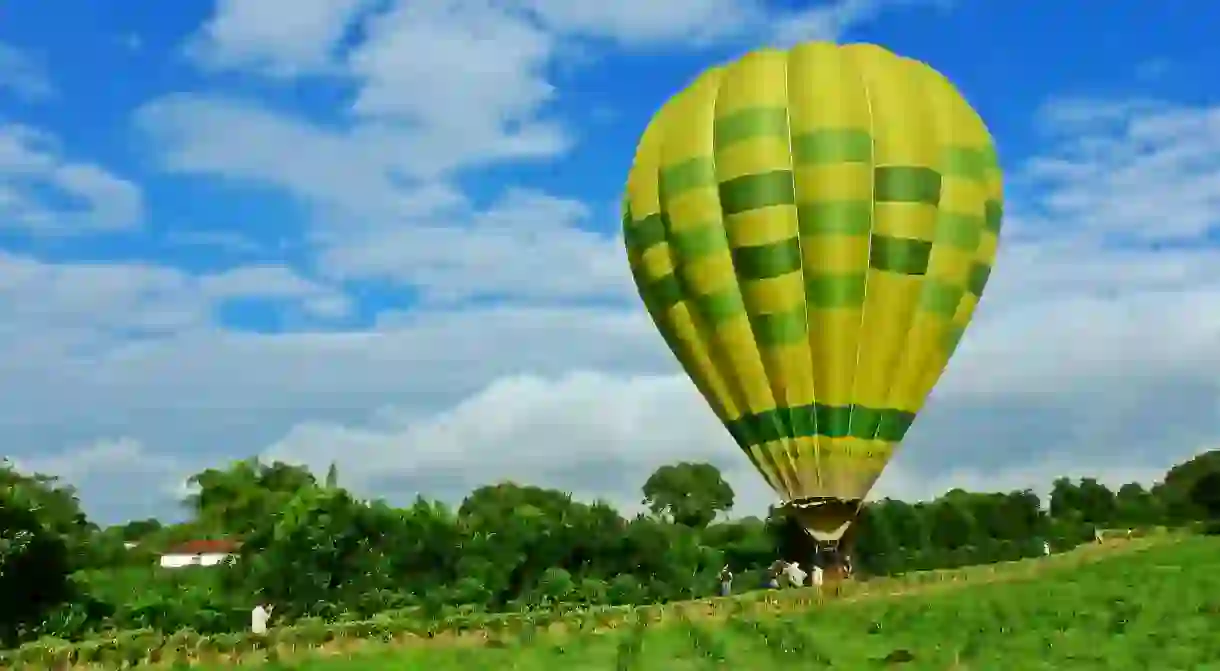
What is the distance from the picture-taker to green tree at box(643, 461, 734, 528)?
138125 mm

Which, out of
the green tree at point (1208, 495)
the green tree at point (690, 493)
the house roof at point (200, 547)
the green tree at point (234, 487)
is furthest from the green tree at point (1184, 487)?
the house roof at point (200, 547)

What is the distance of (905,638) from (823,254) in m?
14.3

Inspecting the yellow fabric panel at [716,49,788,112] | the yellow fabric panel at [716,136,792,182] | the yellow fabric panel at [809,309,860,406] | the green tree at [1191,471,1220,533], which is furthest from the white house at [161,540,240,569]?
the yellow fabric panel at [809,309,860,406]

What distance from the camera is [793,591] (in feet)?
110

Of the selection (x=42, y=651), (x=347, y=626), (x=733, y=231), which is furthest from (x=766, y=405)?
(x=42, y=651)

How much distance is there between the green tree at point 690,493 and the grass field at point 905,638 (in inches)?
4058

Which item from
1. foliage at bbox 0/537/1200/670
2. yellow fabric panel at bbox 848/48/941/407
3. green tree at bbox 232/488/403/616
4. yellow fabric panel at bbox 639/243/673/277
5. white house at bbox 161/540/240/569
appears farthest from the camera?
white house at bbox 161/540/240/569

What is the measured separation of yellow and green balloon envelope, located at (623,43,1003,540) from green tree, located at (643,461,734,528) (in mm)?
99491

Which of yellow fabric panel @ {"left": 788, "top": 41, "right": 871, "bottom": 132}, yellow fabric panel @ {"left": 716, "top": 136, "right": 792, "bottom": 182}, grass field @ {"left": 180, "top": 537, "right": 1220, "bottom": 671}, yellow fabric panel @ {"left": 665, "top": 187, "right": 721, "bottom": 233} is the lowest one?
grass field @ {"left": 180, "top": 537, "right": 1220, "bottom": 671}

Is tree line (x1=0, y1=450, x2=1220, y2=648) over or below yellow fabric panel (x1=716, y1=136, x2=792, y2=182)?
below

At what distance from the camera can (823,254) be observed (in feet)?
123

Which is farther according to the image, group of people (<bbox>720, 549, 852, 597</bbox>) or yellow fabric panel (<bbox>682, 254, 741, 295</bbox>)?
yellow fabric panel (<bbox>682, 254, 741, 295</bbox>)

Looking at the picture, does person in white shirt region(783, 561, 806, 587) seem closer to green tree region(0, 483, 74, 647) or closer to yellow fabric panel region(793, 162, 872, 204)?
yellow fabric panel region(793, 162, 872, 204)

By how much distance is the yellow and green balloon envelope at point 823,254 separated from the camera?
123 feet
